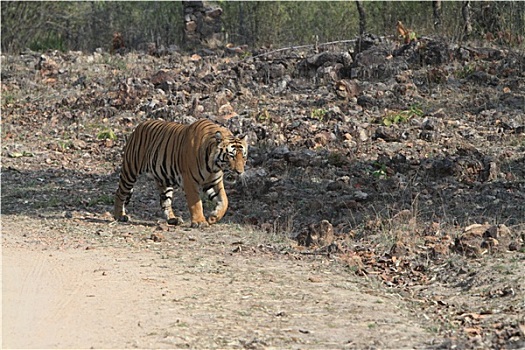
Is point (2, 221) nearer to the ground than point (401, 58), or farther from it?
nearer to the ground

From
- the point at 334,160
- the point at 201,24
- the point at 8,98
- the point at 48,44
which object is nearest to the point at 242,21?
the point at 201,24

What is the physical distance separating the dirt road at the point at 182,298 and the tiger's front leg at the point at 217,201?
592 millimetres

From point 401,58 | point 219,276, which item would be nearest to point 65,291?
point 219,276

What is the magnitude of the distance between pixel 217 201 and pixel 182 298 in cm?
333

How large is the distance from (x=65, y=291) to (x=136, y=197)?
199 inches

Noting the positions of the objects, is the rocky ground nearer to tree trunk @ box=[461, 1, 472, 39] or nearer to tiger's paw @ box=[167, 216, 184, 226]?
tiger's paw @ box=[167, 216, 184, 226]

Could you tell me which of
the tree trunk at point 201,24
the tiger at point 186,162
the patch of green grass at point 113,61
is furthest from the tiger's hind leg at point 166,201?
the tree trunk at point 201,24

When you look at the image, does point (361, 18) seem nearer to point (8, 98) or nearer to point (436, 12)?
point (436, 12)

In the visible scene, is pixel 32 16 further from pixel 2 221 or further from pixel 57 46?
pixel 2 221

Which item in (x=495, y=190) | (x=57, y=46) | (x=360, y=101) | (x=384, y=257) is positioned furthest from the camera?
(x=57, y=46)

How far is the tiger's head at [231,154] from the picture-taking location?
393 inches

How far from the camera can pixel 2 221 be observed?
1066cm

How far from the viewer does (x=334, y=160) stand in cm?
1257

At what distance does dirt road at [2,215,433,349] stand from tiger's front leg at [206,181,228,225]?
592 millimetres
